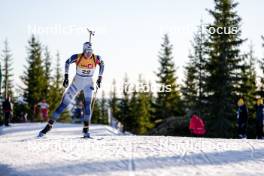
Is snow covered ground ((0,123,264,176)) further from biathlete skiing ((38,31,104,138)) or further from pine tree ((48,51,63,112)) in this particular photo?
pine tree ((48,51,63,112))

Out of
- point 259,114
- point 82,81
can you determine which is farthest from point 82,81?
point 259,114

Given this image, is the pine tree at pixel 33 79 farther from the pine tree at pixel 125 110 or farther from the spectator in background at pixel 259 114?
the spectator in background at pixel 259 114

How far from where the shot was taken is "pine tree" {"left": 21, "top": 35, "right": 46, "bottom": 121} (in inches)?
1828

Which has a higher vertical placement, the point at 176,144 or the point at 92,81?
the point at 92,81

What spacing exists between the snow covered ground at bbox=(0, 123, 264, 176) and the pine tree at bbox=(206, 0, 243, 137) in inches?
900

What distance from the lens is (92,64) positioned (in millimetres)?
10328

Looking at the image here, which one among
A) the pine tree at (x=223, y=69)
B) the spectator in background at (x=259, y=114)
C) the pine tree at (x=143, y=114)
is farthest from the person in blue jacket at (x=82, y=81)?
the pine tree at (x=143, y=114)

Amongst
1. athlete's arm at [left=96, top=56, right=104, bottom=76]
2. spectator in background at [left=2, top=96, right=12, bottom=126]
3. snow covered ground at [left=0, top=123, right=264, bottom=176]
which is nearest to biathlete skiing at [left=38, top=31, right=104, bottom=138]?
athlete's arm at [left=96, top=56, right=104, bottom=76]

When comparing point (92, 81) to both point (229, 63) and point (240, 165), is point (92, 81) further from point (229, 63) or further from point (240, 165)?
point (229, 63)

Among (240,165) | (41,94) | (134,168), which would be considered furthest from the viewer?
(41,94)

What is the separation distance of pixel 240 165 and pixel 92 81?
4.65 m

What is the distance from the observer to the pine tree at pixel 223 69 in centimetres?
3142

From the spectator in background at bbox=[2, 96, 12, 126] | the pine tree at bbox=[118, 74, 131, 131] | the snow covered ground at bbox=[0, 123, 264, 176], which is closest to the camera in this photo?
the snow covered ground at bbox=[0, 123, 264, 176]

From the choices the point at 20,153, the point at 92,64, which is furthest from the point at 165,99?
the point at 20,153
